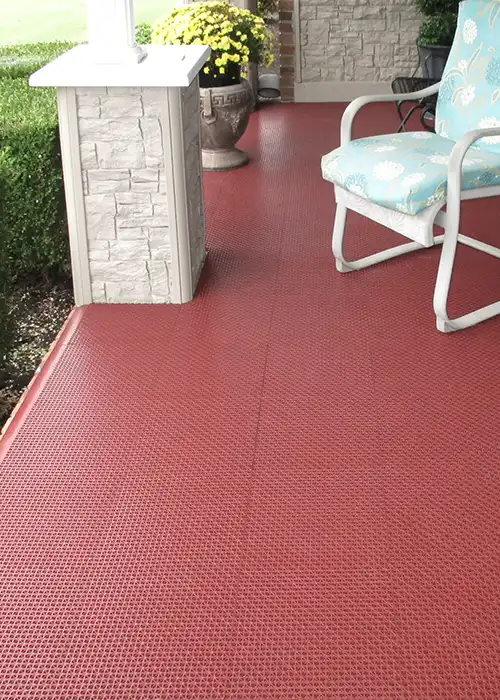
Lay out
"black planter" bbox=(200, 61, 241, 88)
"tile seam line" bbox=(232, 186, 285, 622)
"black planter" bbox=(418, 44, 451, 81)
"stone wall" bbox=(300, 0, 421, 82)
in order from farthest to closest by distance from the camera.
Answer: "stone wall" bbox=(300, 0, 421, 82)
"black planter" bbox=(418, 44, 451, 81)
"black planter" bbox=(200, 61, 241, 88)
"tile seam line" bbox=(232, 186, 285, 622)

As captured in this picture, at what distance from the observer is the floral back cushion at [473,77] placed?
139 inches

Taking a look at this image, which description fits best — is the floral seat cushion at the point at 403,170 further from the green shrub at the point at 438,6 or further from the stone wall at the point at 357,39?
the stone wall at the point at 357,39

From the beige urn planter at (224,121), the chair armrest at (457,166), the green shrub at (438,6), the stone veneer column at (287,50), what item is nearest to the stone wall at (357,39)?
the stone veneer column at (287,50)

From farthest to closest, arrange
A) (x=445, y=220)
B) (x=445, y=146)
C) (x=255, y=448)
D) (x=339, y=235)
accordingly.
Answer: (x=339, y=235)
(x=445, y=146)
(x=445, y=220)
(x=255, y=448)

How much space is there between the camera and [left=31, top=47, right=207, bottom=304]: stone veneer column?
314 centimetres

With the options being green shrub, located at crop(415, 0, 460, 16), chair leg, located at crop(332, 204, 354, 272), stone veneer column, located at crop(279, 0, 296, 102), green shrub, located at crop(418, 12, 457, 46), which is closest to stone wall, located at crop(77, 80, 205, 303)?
chair leg, located at crop(332, 204, 354, 272)

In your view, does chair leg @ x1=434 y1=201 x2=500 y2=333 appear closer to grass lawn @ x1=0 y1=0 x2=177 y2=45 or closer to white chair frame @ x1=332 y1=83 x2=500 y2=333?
white chair frame @ x1=332 y1=83 x2=500 y2=333

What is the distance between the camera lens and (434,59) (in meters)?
5.89

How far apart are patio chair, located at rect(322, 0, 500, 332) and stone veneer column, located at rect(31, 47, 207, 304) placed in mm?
567

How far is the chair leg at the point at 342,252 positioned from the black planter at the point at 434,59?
243 cm

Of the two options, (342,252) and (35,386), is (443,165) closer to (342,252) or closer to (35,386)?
(342,252)

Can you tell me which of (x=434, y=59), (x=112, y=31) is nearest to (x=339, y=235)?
(x=112, y=31)

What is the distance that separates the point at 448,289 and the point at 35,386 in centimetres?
138

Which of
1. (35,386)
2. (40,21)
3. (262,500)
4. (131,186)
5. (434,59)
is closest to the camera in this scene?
(262,500)
